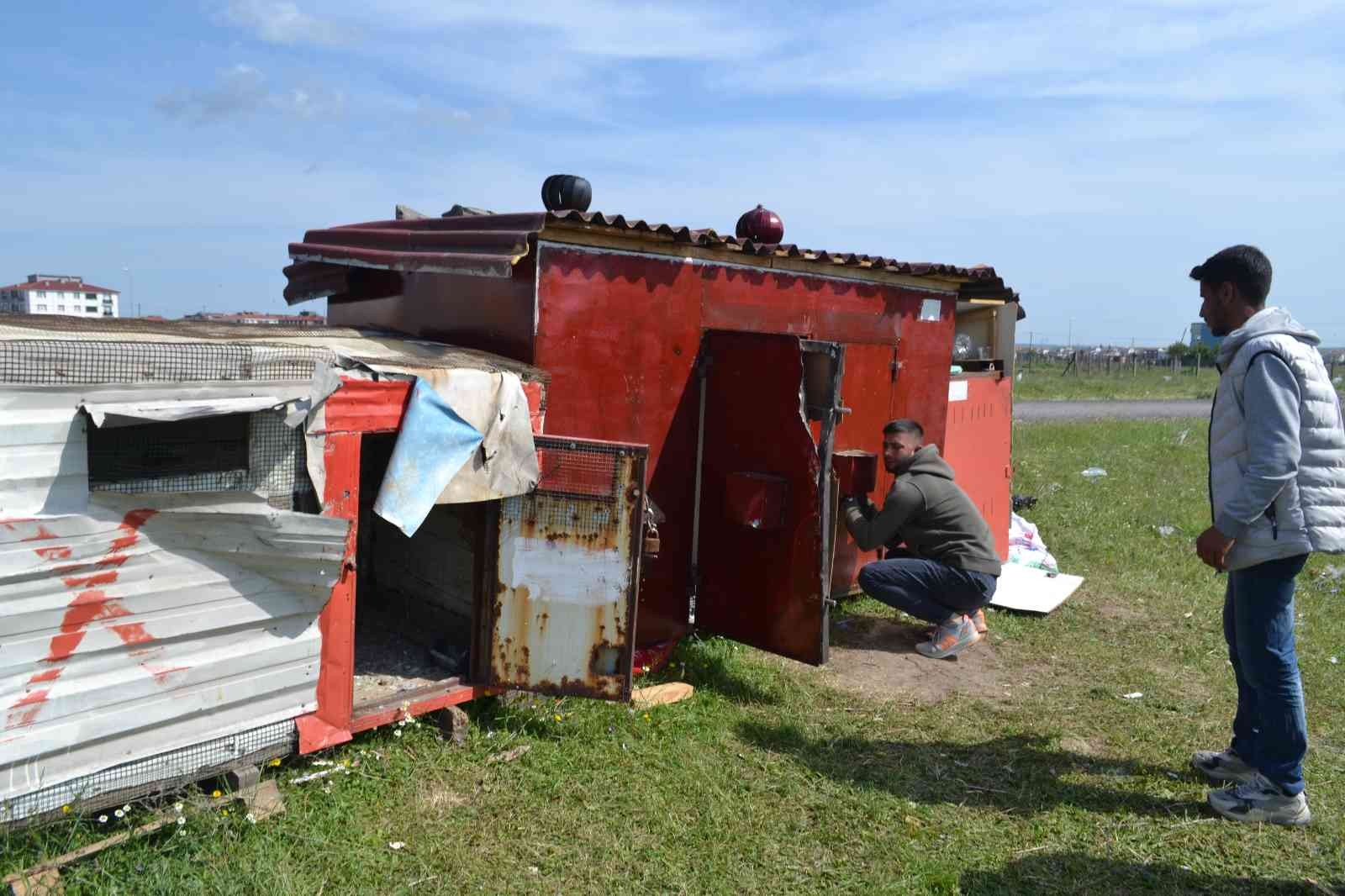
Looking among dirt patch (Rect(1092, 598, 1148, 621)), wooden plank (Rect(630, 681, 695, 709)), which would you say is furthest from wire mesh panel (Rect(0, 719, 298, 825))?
dirt patch (Rect(1092, 598, 1148, 621))

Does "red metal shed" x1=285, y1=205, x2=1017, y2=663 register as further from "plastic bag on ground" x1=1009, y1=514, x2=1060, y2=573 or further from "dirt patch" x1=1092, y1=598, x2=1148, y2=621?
"plastic bag on ground" x1=1009, y1=514, x2=1060, y2=573

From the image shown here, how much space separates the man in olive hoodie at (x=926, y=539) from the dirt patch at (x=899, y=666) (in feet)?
1.20

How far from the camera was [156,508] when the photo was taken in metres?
3.71

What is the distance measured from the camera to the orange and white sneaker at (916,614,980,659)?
6426 millimetres

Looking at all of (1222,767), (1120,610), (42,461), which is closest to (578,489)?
(42,461)

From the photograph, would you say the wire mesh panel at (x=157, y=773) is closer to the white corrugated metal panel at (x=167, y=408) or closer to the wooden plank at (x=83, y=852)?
the wooden plank at (x=83, y=852)

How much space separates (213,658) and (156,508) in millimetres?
664

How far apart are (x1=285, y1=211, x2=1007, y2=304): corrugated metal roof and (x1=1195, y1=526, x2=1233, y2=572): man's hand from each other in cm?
303

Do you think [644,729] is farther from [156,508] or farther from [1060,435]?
[1060,435]

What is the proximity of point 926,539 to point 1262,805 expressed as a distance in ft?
7.75

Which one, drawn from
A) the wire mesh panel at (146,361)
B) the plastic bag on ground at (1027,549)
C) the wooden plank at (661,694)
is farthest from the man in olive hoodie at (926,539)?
the wire mesh panel at (146,361)

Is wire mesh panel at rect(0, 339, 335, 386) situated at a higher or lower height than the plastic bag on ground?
higher

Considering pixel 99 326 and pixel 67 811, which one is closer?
pixel 67 811

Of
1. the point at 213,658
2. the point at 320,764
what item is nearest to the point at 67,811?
the point at 213,658
